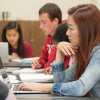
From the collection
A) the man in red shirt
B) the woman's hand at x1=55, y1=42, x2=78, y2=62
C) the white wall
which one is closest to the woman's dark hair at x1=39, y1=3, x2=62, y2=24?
the man in red shirt

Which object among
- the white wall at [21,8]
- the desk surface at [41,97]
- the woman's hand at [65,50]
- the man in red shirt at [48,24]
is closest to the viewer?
the desk surface at [41,97]

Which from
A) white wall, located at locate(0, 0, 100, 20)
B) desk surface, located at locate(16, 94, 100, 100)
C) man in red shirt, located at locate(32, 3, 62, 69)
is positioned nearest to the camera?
desk surface, located at locate(16, 94, 100, 100)

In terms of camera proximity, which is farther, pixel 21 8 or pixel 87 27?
pixel 21 8

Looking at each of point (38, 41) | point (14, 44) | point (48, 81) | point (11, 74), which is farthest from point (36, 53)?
point (48, 81)

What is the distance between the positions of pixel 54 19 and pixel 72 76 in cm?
102

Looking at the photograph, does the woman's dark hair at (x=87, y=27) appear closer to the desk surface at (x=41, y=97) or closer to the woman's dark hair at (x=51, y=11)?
the desk surface at (x=41, y=97)

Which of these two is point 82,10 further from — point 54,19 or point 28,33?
point 28,33

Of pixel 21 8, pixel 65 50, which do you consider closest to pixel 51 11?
pixel 65 50

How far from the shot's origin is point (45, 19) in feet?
8.14

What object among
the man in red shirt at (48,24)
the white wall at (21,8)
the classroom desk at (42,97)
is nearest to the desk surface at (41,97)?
A: the classroom desk at (42,97)

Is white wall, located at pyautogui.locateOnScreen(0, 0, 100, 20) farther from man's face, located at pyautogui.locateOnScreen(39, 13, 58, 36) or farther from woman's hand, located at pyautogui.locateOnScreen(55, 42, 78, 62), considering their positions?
woman's hand, located at pyautogui.locateOnScreen(55, 42, 78, 62)

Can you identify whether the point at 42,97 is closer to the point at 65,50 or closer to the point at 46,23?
the point at 65,50

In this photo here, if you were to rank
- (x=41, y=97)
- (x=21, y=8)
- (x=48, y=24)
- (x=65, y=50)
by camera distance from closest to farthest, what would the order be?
(x=41, y=97), (x=65, y=50), (x=48, y=24), (x=21, y=8)

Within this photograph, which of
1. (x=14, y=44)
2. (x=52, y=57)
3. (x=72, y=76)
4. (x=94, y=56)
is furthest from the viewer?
(x=14, y=44)
